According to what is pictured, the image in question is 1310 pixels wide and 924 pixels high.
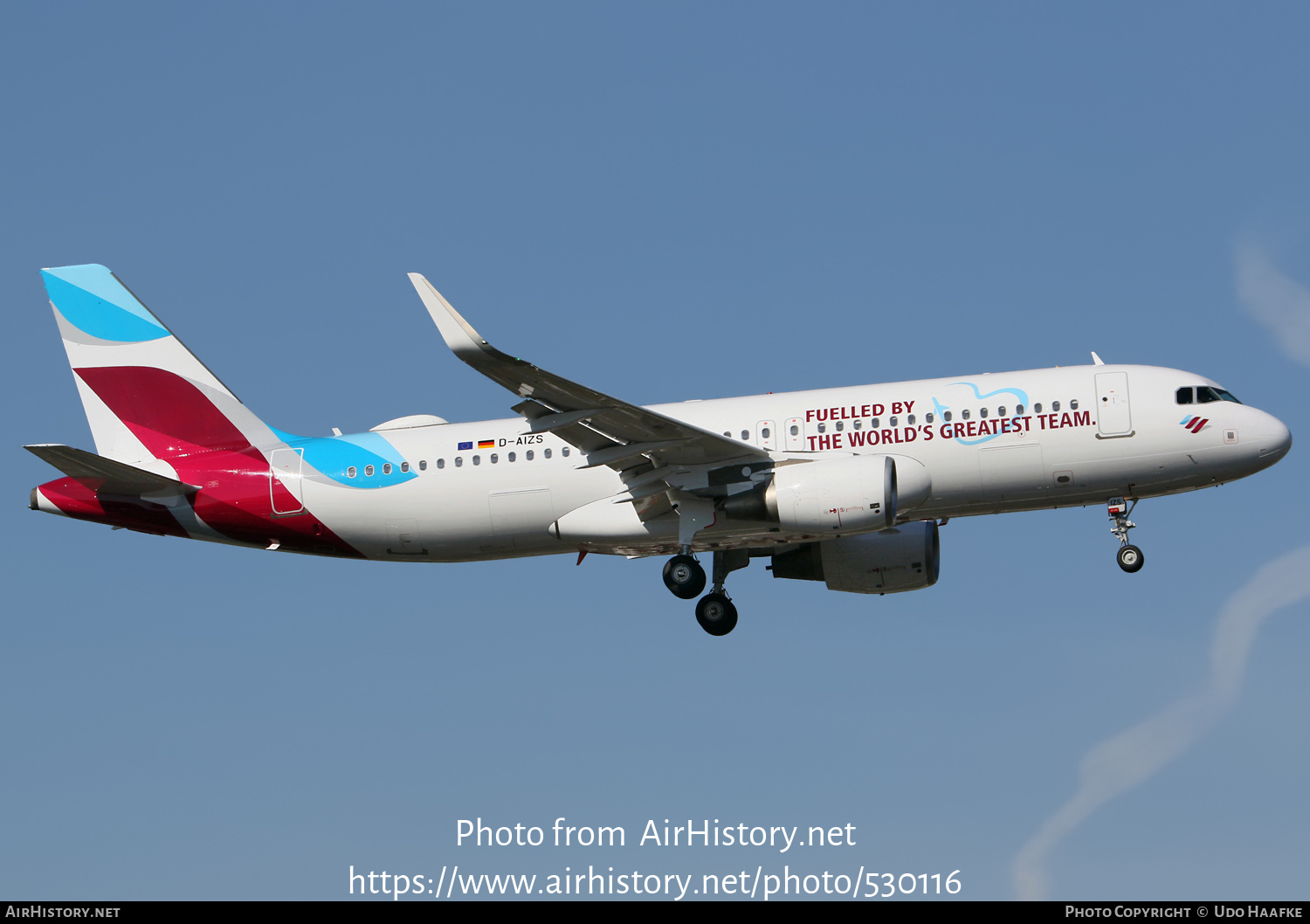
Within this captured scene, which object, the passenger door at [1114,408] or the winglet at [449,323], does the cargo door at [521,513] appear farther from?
the passenger door at [1114,408]

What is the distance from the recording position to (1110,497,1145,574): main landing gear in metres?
34.8

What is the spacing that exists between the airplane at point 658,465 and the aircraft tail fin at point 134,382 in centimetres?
5

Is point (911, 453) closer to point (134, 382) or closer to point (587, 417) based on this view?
point (587, 417)

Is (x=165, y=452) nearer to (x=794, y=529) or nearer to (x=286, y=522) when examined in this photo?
(x=286, y=522)

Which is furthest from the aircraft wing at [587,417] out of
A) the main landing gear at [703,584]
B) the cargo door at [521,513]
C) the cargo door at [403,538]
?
the cargo door at [403,538]

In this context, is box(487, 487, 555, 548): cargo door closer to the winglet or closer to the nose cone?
the winglet

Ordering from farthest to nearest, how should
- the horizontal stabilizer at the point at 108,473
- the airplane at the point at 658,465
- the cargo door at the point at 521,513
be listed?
1. the cargo door at the point at 521,513
2. the horizontal stabilizer at the point at 108,473
3. the airplane at the point at 658,465

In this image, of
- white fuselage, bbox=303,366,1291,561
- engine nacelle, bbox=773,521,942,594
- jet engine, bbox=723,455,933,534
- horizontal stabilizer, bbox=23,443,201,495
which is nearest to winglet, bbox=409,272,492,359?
white fuselage, bbox=303,366,1291,561

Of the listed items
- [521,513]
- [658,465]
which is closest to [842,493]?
[658,465]

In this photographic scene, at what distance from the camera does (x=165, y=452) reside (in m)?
38.7

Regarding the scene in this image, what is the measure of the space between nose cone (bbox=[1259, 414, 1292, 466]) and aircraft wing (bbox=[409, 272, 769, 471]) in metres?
10.8

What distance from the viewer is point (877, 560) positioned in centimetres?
3862

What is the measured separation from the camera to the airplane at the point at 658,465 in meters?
33.8
